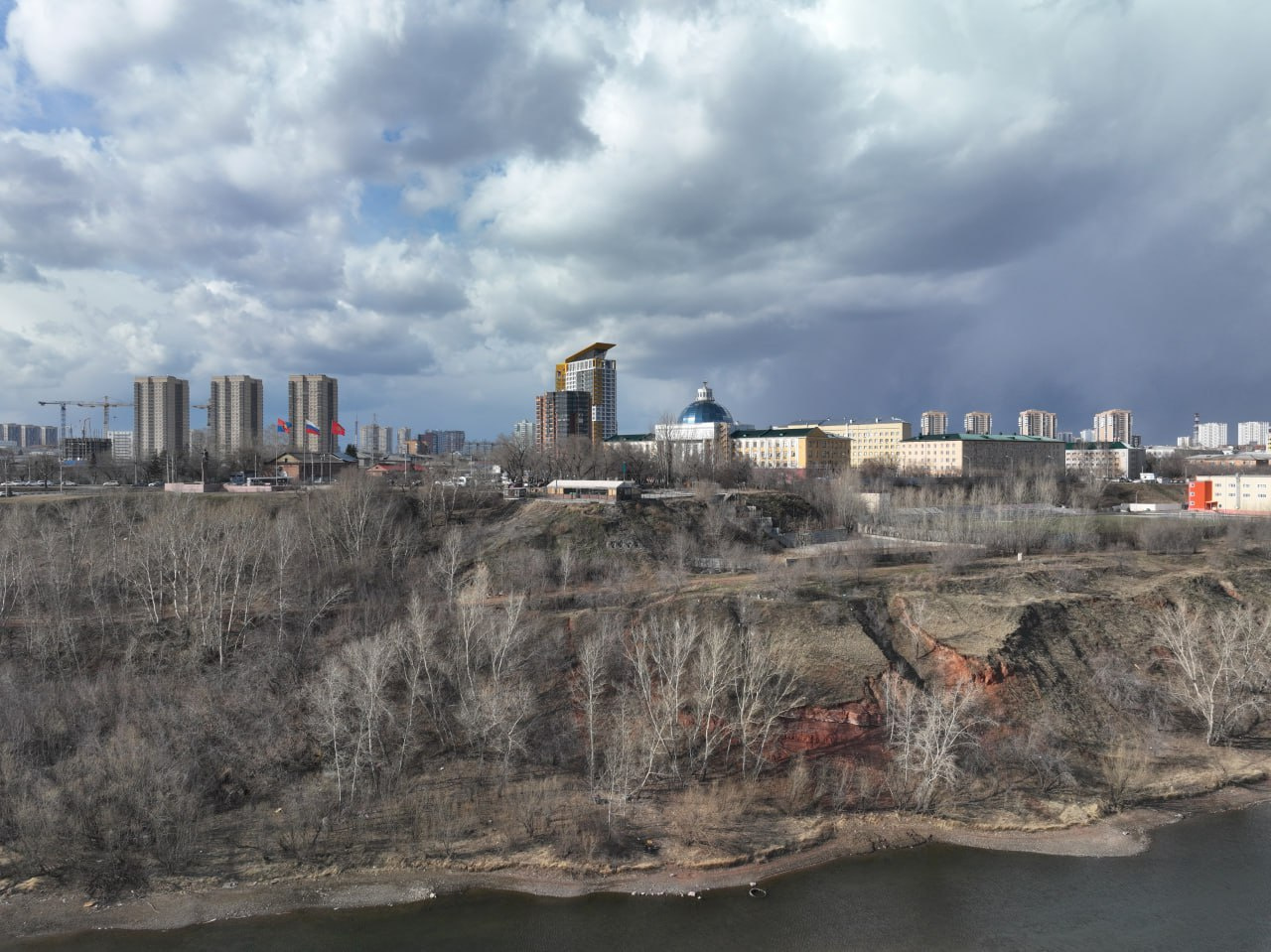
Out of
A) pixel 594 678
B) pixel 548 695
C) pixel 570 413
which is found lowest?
pixel 548 695

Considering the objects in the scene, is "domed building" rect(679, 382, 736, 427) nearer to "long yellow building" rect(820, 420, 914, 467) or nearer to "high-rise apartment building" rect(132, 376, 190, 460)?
"long yellow building" rect(820, 420, 914, 467)

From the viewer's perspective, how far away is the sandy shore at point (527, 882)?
76.0ft

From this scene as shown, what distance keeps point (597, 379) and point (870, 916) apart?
16580cm

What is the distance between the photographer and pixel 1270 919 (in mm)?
23234

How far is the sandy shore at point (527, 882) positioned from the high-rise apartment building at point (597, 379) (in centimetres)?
15297

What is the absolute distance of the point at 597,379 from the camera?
184 metres

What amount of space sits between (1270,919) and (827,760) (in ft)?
46.4

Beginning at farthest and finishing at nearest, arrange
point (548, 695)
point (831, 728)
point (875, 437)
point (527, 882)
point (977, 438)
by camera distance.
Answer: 1. point (875, 437)
2. point (977, 438)
3. point (548, 695)
4. point (831, 728)
5. point (527, 882)

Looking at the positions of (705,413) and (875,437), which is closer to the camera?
(705,413)

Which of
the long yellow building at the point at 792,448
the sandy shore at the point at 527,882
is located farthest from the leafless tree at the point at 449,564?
the long yellow building at the point at 792,448

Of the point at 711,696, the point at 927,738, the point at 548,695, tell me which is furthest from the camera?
the point at 548,695

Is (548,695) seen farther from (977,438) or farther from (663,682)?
(977,438)

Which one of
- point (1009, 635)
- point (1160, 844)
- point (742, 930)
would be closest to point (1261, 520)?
point (1009, 635)

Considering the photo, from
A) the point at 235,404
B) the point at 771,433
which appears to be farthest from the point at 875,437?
the point at 235,404
